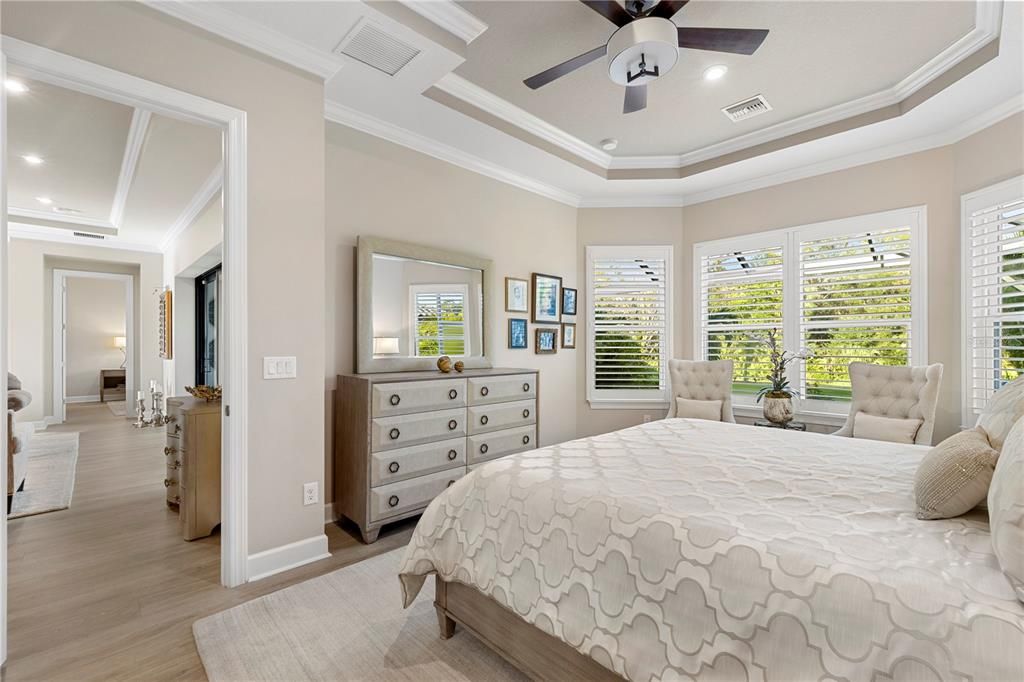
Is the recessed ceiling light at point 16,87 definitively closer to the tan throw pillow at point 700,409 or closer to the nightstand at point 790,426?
the tan throw pillow at point 700,409

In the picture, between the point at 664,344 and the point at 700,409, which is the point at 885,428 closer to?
the point at 700,409

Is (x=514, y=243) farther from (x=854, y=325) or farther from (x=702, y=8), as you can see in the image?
(x=854, y=325)

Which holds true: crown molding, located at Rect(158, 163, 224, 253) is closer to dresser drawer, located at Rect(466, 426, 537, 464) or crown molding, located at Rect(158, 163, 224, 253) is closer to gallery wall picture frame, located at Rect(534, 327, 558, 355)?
dresser drawer, located at Rect(466, 426, 537, 464)

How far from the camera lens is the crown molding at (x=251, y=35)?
7.13 ft

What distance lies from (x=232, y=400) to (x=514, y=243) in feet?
9.29

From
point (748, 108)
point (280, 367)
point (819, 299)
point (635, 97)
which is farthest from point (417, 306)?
point (819, 299)

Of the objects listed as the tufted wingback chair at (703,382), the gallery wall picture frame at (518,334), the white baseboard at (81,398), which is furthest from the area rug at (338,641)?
the white baseboard at (81,398)

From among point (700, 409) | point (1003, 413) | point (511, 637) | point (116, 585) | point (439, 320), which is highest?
point (439, 320)

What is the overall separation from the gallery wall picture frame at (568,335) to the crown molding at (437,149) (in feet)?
4.25

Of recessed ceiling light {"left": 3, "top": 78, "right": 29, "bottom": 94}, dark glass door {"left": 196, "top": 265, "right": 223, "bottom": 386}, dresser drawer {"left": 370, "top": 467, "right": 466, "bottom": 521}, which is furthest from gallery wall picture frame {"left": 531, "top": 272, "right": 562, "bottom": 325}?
recessed ceiling light {"left": 3, "top": 78, "right": 29, "bottom": 94}

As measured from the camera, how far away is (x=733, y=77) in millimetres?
3098

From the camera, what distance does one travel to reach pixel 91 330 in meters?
9.79

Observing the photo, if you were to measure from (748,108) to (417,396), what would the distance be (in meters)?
3.15

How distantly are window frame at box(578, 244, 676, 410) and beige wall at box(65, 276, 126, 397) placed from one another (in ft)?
33.8
